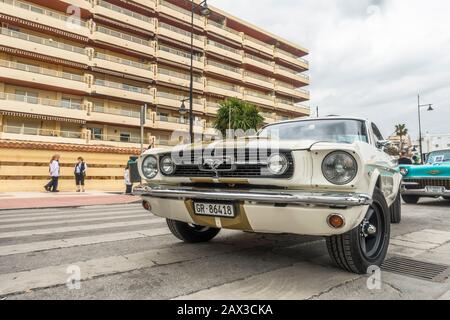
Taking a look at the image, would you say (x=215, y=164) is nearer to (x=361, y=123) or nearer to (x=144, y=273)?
(x=144, y=273)

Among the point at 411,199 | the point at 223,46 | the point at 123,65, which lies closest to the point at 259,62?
the point at 223,46

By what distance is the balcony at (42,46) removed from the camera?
2355 centimetres

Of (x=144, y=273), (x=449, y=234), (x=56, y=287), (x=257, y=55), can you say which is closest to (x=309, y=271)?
(x=144, y=273)

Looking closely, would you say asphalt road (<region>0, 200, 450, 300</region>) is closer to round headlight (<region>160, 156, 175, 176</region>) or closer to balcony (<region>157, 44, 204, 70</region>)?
round headlight (<region>160, 156, 175, 176</region>)

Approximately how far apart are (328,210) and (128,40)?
31854mm

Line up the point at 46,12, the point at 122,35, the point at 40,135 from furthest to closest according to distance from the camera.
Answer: the point at 122,35 → the point at 46,12 → the point at 40,135

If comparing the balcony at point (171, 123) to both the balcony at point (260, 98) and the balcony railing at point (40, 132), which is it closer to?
the balcony railing at point (40, 132)

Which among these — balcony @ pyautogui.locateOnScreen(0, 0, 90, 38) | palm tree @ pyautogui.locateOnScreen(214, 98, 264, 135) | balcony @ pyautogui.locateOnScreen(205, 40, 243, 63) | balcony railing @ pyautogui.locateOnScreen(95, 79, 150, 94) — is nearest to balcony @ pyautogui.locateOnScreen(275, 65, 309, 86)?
balcony @ pyautogui.locateOnScreen(205, 40, 243, 63)

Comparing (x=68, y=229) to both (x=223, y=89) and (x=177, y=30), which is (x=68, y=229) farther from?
(x=223, y=89)

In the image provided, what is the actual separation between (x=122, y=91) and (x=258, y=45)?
21109mm

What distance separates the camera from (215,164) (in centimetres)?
297

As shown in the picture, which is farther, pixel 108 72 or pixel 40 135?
pixel 108 72

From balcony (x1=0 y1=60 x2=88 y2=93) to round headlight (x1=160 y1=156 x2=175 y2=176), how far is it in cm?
2527

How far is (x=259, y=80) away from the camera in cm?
4266
